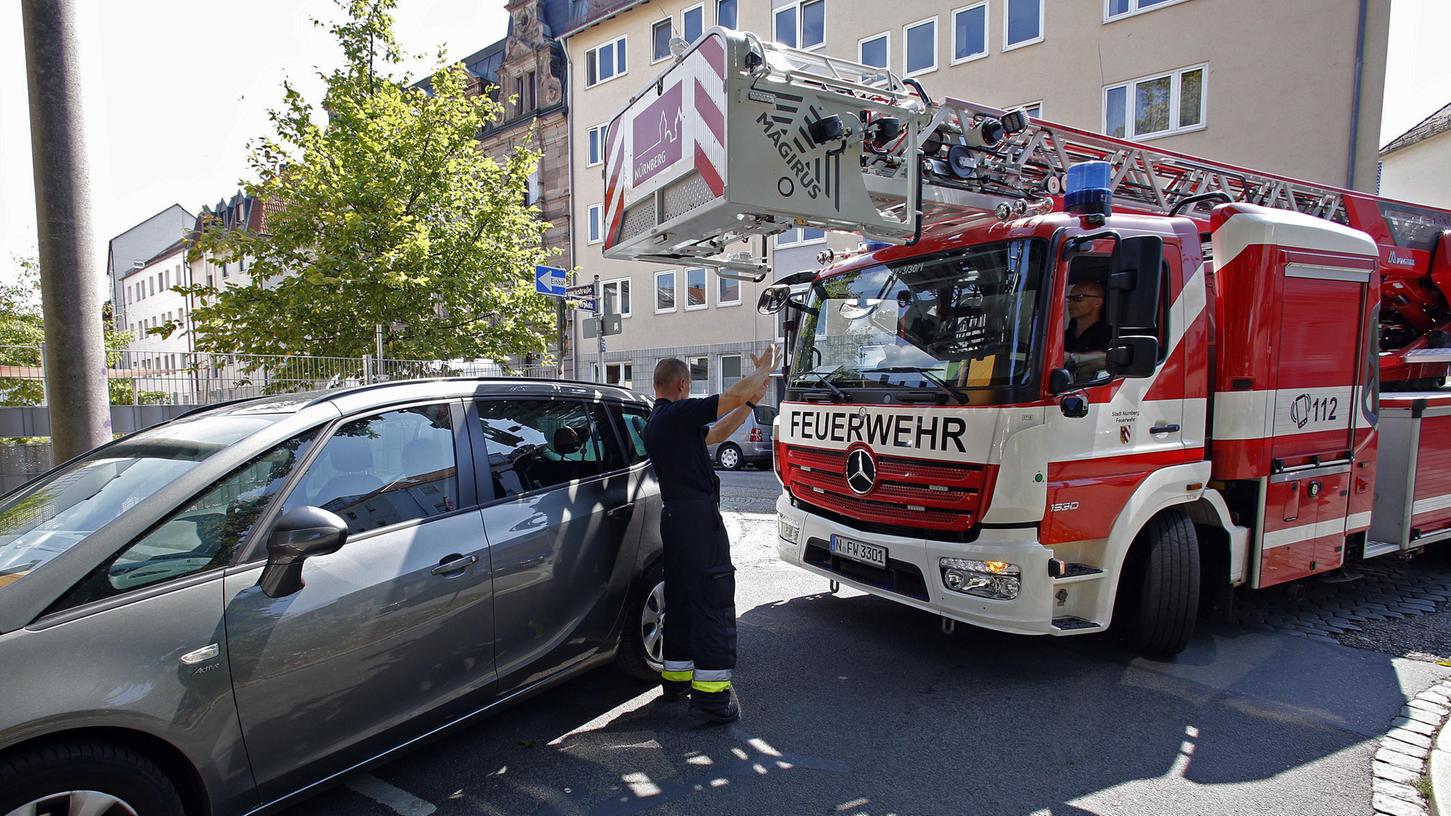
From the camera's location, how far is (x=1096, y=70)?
15.9m

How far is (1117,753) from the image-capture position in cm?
329

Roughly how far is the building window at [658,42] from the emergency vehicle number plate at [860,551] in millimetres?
23494

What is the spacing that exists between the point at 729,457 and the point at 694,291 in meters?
9.29

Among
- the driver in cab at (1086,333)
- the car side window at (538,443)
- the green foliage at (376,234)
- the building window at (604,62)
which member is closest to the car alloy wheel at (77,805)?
the car side window at (538,443)

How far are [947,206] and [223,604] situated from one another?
4267 mm

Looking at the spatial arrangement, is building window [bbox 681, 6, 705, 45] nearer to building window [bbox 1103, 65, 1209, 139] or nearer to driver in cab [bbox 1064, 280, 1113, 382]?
building window [bbox 1103, 65, 1209, 139]

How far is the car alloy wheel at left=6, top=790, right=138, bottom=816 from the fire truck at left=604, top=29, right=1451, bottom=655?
3.09 metres

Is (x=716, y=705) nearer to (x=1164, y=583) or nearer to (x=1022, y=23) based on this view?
(x=1164, y=583)

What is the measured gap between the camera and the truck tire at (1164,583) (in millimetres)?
4133

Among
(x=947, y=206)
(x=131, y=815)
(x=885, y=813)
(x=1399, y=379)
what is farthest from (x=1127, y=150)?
(x=131, y=815)

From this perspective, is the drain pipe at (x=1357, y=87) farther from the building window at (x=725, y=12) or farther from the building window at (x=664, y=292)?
the building window at (x=664, y=292)

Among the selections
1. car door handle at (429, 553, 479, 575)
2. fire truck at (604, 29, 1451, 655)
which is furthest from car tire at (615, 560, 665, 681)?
fire truck at (604, 29, 1451, 655)

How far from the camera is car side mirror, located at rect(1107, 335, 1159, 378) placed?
370cm

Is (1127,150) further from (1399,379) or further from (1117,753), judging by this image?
(1117,753)
